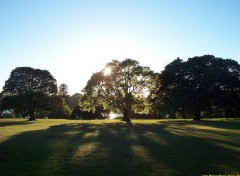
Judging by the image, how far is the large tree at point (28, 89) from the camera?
3174 inches

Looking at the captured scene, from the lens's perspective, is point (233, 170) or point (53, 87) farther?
point (53, 87)

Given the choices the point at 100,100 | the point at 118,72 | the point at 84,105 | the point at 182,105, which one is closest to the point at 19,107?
the point at 84,105

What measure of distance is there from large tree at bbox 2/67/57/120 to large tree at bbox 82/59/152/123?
64.6ft

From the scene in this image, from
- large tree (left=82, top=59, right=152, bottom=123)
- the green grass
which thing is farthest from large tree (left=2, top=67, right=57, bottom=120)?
the green grass

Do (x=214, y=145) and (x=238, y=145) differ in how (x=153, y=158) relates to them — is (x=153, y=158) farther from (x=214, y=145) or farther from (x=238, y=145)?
(x=238, y=145)

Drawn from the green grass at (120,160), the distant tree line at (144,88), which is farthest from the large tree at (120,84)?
the green grass at (120,160)

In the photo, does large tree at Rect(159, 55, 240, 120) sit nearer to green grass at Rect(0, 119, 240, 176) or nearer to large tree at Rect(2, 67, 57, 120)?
large tree at Rect(2, 67, 57, 120)

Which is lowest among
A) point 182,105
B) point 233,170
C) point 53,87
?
point 233,170

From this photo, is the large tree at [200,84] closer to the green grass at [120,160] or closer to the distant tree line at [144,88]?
the distant tree line at [144,88]

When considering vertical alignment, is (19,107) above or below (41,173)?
above

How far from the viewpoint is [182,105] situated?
2847 inches

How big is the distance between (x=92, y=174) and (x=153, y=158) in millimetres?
5073

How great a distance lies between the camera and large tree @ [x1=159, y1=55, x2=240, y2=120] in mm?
70875

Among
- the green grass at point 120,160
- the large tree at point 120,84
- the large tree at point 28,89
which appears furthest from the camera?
the large tree at point 28,89
